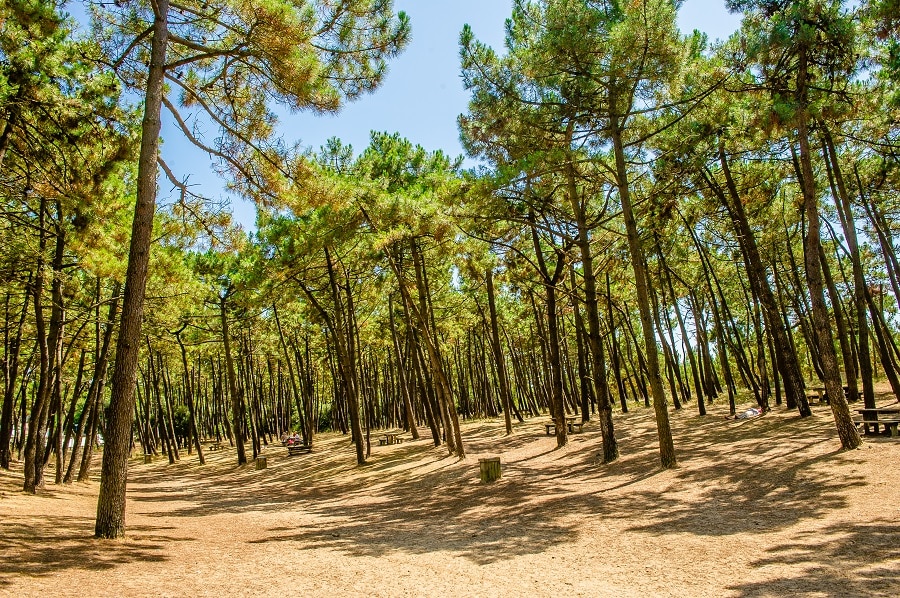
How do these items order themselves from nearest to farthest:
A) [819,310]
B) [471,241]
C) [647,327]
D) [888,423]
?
[819,310] < [888,423] < [647,327] < [471,241]

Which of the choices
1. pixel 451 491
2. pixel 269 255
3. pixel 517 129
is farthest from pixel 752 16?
pixel 269 255

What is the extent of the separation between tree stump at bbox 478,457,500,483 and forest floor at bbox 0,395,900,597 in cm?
20

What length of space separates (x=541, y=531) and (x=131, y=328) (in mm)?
5984

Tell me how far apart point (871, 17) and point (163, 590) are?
1242 centimetres

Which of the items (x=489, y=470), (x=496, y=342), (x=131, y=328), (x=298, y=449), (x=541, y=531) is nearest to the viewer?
(x=131, y=328)

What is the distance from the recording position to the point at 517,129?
37.5 feet

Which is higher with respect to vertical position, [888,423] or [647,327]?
[647,327]

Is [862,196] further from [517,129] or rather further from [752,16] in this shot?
[517,129]

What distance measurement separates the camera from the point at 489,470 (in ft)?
39.0

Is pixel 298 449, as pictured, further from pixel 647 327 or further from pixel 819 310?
pixel 819 310

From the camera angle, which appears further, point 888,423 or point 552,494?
point 552,494

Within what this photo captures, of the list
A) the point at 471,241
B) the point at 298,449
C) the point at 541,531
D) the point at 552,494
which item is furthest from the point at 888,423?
the point at 298,449

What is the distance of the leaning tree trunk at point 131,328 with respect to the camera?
21.0 feet

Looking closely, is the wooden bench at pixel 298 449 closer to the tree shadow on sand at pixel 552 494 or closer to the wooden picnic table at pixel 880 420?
the tree shadow on sand at pixel 552 494
